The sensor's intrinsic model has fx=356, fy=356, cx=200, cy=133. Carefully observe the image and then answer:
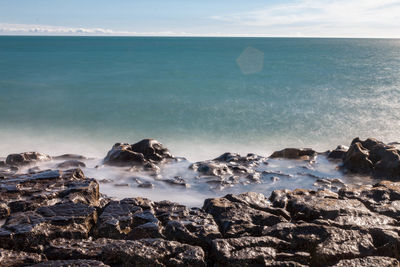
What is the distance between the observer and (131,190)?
31.7ft

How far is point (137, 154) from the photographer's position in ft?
39.7

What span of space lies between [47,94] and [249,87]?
18.8 meters

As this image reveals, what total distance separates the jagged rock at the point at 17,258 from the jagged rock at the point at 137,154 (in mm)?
6650

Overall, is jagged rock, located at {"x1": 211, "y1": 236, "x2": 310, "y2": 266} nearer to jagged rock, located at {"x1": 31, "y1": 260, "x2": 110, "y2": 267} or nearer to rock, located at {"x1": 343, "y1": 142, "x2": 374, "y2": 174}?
jagged rock, located at {"x1": 31, "y1": 260, "x2": 110, "y2": 267}

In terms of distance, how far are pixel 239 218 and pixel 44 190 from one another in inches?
162

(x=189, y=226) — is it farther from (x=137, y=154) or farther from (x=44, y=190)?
(x=137, y=154)

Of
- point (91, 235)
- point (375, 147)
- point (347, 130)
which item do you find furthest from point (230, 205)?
point (347, 130)

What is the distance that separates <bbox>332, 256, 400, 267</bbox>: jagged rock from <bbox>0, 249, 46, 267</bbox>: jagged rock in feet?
14.3

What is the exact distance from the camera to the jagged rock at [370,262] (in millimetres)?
5172

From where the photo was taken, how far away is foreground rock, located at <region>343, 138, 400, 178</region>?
1088cm

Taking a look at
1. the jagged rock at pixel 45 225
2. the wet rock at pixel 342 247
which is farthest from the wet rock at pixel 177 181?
the wet rock at pixel 342 247

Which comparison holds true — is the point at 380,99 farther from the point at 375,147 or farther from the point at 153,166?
the point at 153,166

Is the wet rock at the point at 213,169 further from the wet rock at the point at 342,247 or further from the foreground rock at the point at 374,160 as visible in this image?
the wet rock at the point at 342,247

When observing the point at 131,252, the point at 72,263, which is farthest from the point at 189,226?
the point at 72,263
